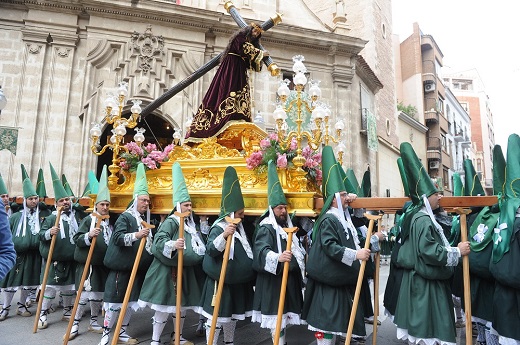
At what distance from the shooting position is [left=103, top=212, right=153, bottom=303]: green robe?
484 cm

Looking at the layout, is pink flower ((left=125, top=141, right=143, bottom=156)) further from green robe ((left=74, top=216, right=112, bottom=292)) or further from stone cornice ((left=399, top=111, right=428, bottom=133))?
stone cornice ((left=399, top=111, right=428, bottom=133))

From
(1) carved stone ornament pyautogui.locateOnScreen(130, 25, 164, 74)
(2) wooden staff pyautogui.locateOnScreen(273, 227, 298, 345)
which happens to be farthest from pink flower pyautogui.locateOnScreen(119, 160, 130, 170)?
(1) carved stone ornament pyautogui.locateOnScreen(130, 25, 164, 74)

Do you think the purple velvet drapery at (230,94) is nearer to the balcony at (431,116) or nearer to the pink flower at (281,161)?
the pink flower at (281,161)

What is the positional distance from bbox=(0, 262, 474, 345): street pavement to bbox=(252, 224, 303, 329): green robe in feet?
3.71

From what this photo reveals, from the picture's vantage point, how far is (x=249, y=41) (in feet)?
20.4

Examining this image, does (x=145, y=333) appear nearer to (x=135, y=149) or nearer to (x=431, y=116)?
(x=135, y=149)

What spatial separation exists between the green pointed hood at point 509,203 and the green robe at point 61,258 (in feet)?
20.0

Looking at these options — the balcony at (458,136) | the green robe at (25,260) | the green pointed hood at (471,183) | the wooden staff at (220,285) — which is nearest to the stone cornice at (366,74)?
the green pointed hood at (471,183)

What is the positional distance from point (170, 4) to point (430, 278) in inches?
447

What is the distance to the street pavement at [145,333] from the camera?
504 cm

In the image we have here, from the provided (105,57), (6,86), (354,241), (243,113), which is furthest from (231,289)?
(6,86)

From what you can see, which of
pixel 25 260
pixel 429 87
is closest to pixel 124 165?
pixel 25 260

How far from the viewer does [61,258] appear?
238 inches

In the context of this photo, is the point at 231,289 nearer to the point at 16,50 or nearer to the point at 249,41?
the point at 249,41
